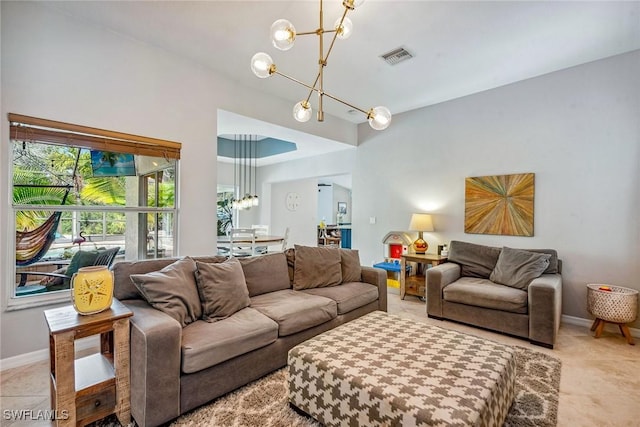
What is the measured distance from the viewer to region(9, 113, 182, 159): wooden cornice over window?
2324 mm

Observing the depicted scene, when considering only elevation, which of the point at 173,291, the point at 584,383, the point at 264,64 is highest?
the point at 264,64

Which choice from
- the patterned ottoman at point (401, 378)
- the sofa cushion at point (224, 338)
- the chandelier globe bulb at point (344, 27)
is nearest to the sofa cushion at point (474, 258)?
the patterned ottoman at point (401, 378)

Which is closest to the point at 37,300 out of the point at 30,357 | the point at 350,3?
the point at 30,357

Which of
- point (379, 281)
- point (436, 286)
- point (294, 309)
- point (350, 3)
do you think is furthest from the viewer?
point (436, 286)

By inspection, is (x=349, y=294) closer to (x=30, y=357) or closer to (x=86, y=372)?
(x=86, y=372)

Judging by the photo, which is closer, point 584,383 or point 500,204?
point 584,383

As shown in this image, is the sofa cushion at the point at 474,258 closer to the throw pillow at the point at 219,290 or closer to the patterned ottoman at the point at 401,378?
the patterned ottoman at the point at 401,378

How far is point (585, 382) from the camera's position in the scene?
2.11 m

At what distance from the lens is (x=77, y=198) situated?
2627mm

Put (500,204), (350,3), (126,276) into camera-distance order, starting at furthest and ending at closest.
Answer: (500,204) → (126,276) → (350,3)

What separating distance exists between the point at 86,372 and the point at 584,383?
3.28 m

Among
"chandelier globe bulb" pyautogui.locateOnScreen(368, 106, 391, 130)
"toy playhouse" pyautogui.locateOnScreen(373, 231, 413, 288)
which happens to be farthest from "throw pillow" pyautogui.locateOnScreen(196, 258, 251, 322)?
"toy playhouse" pyautogui.locateOnScreen(373, 231, 413, 288)

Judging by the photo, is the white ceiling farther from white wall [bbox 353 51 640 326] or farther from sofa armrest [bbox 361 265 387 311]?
sofa armrest [bbox 361 265 387 311]

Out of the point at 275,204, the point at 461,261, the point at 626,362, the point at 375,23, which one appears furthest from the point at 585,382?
the point at 275,204
